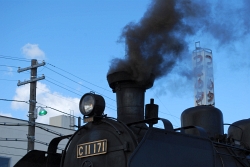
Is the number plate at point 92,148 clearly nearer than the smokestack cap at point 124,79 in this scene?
Yes

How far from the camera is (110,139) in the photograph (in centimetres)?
557

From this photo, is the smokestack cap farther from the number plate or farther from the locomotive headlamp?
the number plate

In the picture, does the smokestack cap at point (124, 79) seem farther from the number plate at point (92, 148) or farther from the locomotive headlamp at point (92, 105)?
the number plate at point (92, 148)

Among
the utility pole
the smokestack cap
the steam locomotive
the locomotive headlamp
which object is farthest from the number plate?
the utility pole

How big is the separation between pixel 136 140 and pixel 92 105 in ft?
3.00

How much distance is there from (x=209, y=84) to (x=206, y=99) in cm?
184

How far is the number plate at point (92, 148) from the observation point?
558cm

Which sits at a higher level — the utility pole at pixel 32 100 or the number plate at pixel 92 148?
the utility pole at pixel 32 100

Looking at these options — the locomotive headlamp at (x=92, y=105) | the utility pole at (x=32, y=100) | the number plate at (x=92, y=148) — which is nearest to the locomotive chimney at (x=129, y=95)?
the locomotive headlamp at (x=92, y=105)

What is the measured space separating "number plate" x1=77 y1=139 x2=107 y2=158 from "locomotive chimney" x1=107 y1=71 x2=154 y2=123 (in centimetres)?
52

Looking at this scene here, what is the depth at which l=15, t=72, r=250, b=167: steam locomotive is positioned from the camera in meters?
4.74

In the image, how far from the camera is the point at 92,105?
19.1ft

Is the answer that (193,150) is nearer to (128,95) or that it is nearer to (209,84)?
(128,95)

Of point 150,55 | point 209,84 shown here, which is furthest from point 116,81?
point 209,84
